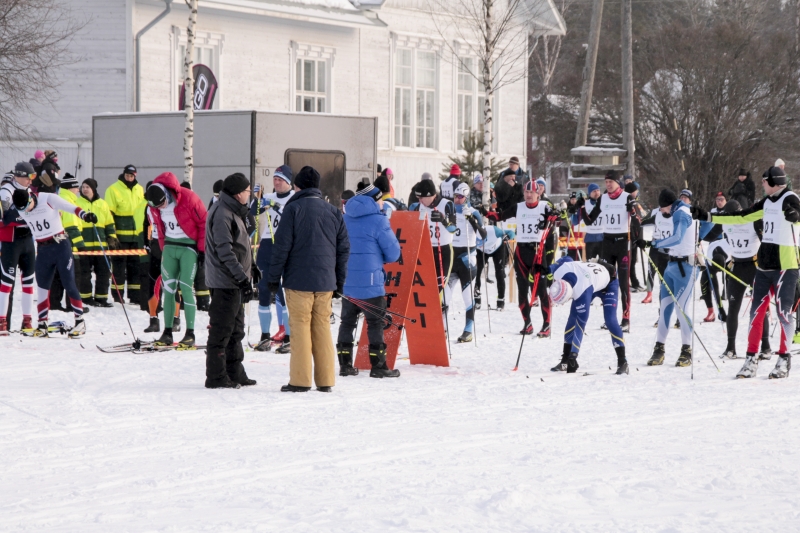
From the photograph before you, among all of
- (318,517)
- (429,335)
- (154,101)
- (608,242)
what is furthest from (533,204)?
(154,101)

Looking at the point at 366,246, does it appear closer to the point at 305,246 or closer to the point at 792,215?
the point at 305,246

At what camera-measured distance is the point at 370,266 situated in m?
9.87

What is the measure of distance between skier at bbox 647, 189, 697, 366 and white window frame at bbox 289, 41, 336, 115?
16322 mm

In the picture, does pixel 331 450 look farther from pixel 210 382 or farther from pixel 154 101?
pixel 154 101

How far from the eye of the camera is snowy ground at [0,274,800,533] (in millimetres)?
5352

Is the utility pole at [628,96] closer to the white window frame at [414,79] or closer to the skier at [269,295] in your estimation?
the white window frame at [414,79]

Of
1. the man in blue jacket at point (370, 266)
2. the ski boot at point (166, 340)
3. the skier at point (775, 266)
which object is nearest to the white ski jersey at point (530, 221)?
the skier at point (775, 266)

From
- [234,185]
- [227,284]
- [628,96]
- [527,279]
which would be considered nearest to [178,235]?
[234,185]

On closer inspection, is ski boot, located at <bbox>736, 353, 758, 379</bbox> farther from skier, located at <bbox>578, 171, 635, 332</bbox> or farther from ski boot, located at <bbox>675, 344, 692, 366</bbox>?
skier, located at <bbox>578, 171, 635, 332</bbox>

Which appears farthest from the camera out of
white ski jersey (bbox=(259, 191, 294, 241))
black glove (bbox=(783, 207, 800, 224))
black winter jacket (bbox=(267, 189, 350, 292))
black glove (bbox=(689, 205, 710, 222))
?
white ski jersey (bbox=(259, 191, 294, 241))

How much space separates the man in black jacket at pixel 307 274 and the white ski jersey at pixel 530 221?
16.2ft

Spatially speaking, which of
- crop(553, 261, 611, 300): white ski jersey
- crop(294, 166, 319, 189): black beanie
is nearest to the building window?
crop(553, 261, 611, 300): white ski jersey

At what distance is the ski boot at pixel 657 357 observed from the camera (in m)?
11.0

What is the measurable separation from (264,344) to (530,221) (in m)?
3.74
